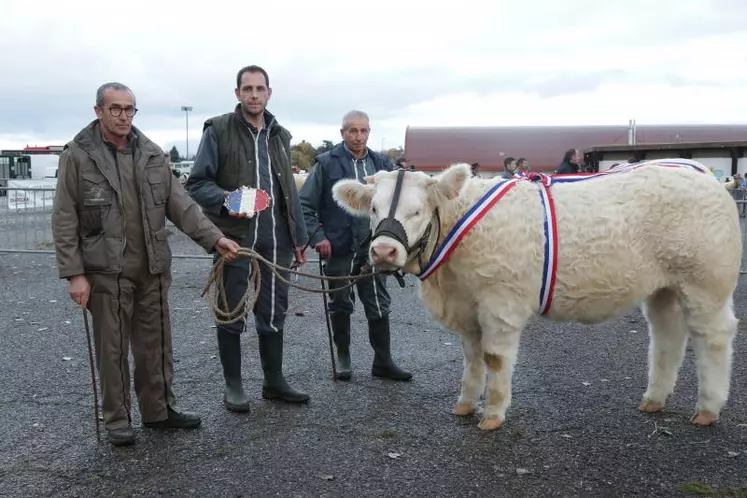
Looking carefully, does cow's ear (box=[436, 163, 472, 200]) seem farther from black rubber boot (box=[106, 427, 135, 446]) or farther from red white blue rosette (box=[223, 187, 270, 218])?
black rubber boot (box=[106, 427, 135, 446])

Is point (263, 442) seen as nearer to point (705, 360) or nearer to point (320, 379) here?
point (320, 379)

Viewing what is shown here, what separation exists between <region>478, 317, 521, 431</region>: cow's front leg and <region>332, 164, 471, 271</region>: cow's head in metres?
0.71

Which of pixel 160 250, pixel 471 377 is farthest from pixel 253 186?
pixel 471 377

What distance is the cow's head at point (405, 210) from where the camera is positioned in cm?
Result: 416

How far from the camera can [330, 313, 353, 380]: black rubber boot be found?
5938 millimetres

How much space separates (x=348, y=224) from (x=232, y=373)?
151cm

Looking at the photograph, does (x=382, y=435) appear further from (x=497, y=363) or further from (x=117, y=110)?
(x=117, y=110)

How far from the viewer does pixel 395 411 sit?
4.98m

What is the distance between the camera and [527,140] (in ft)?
110

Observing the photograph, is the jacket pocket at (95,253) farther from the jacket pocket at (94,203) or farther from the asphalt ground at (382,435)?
the asphalt ground at (382,435)

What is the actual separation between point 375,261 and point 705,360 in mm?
2426

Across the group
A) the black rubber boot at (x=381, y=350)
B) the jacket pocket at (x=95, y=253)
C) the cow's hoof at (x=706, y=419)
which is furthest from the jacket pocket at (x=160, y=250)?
the cow's hoof at (x=706, y=419)

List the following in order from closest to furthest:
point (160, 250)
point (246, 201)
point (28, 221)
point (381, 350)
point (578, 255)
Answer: point (160, 250) → point (578, 255) → point (246, 201) → point (381, 350) → point (28, 221)

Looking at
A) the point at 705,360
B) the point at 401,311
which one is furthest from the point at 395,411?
the point at 401,311
